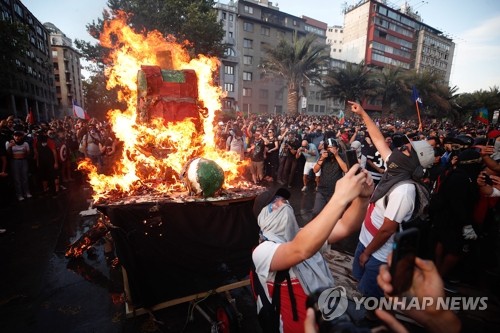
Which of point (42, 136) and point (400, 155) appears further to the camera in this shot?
point (42, 136)

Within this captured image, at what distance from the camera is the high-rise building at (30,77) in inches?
1297

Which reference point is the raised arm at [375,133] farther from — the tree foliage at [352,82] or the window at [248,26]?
the window at [248,26]

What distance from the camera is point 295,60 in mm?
29234

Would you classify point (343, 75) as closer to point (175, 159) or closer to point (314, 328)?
point (175, 159)

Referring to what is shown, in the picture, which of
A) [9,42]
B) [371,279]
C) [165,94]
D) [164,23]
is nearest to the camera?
[371,279]

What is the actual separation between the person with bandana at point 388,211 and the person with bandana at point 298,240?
762 mm

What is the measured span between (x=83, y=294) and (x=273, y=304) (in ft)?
13.0

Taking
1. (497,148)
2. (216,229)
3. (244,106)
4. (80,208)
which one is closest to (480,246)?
(497,148)

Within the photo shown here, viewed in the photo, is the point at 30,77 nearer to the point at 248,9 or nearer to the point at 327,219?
the point at 248,9

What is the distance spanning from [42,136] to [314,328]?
11.2m

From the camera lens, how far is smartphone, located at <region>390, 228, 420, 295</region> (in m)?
1.10

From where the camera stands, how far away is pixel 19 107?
3853cm

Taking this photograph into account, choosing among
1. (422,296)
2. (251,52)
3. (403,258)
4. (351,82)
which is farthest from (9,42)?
(251,52)

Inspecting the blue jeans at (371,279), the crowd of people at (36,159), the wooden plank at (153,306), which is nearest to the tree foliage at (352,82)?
the crowd of people at (36,159)
